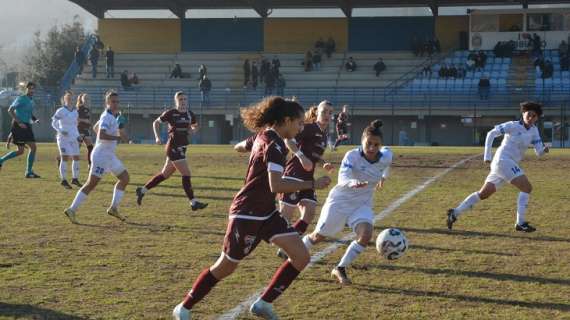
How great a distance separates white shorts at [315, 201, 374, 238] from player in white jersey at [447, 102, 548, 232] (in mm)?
3366

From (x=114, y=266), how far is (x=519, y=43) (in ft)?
145

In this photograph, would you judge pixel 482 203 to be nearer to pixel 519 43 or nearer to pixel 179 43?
pixel 519 43

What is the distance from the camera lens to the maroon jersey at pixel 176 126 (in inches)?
498

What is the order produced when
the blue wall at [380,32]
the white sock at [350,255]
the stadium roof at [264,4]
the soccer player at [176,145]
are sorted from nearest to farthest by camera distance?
the white sock at [350,255], the soccer player at [176,145], the stadium roof at [264,4], the blue wall at [380,32]

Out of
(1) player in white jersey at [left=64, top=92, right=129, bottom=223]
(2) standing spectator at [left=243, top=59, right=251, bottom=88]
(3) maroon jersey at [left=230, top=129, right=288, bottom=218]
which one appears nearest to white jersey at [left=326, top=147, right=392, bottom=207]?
(3) maroon jersey at [left=230, top=129, right=288, bottom=218]

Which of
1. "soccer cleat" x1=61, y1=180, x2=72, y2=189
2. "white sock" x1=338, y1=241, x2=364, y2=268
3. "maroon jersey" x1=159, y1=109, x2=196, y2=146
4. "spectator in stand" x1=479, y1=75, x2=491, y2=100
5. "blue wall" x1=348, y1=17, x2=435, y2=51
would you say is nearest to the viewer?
"white sock" x1=338, y1=241, x2=364, y2=268

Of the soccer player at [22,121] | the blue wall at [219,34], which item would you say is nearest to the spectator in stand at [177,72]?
the blue wall at [219,34]

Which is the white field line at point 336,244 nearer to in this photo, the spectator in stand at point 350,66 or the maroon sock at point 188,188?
the maroon sock at point 188,188

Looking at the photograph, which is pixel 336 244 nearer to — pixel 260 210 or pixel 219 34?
pixel 260 210

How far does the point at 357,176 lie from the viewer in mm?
7523

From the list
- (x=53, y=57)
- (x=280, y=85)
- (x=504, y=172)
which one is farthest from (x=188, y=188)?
(x=53, y=57)

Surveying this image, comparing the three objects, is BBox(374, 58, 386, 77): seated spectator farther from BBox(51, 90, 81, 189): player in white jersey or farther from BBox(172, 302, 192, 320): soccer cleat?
BBox(172, 302, 192, 320): soccer cleat

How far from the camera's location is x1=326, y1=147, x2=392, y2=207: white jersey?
292 inches

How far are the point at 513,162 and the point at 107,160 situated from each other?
19.7ft
